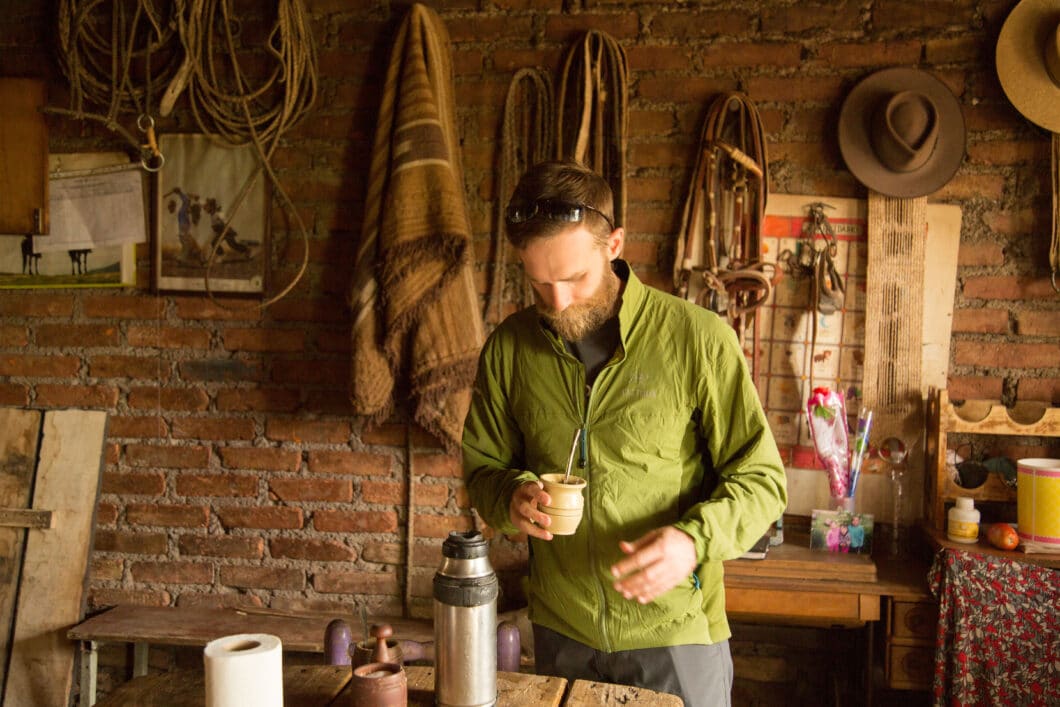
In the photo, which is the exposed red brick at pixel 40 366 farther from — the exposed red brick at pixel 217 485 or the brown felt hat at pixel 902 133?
the brown felt hat at pixel 902 133

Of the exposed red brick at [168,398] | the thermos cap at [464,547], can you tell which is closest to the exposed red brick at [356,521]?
the exposed red brick at [168,398]

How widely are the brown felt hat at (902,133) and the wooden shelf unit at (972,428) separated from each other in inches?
24.7

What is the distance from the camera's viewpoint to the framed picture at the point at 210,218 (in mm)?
2879

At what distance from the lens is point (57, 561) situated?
282 centimetres

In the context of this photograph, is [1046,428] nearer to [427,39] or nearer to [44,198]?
[427,39]

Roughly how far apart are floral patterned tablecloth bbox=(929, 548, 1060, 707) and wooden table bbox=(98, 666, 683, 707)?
46.6 inches

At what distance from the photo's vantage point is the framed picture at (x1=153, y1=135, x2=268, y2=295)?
9.45ft

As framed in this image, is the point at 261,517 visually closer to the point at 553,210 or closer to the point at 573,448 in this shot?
the point at 573,448

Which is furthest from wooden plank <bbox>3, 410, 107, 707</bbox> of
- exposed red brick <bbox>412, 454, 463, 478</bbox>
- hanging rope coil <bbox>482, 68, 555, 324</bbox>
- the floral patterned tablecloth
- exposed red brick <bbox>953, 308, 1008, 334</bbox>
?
exposed red brick <bbox>953, 308, 1008, 334</bbox>

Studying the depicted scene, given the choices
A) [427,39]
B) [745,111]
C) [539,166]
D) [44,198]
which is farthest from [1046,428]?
[44,198]

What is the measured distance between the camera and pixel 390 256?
102 inches

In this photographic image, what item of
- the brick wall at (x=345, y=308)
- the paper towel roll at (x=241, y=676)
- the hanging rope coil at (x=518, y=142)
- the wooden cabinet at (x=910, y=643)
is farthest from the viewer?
the hanging rope coil at (x=518, y=142)

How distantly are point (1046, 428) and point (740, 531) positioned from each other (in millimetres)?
1394

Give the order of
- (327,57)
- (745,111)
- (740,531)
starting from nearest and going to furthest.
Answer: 1. (740,531)
2. (745,111)
3. (327,57)
